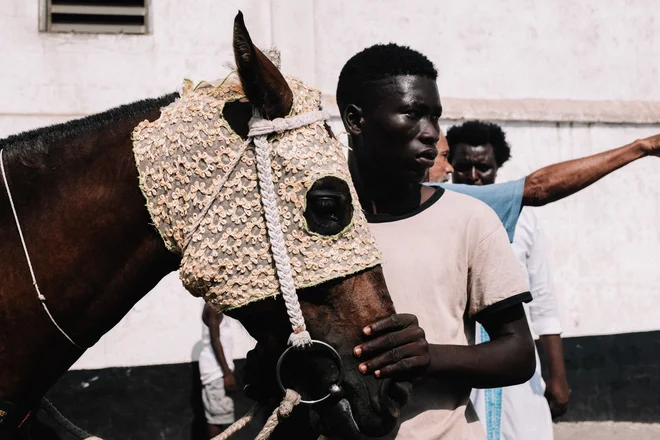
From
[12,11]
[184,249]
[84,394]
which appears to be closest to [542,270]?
[184,249]

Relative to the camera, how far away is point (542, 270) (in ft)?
14.1

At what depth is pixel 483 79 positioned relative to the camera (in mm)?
7523

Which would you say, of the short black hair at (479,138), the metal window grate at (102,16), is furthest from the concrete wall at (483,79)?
the short black hair at (479,138)

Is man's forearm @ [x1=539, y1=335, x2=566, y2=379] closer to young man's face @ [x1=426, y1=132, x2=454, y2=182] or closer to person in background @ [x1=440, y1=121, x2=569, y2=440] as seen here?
person in background @ [x1=440, y1=121, x2=569, y2=440]

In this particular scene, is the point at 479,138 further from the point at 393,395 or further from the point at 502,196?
the point at 393,395

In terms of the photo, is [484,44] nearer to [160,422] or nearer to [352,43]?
[352,43]

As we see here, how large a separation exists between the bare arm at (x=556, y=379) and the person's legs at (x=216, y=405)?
293cm

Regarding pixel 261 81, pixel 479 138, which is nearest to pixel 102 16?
pixel 479 138

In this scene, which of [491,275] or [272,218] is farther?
[491,275]

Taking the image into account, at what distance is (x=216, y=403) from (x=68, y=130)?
4.68 metres

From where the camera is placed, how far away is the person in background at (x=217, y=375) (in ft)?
20.9

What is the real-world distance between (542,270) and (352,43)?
3.47m

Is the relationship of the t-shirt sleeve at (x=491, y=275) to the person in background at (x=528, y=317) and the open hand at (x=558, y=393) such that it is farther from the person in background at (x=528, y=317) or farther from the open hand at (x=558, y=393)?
the open hand at (x=558, y=393)

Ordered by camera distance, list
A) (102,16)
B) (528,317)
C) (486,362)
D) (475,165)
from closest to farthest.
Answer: (486,362)
(528,317)
(475,165)
(102,16)
